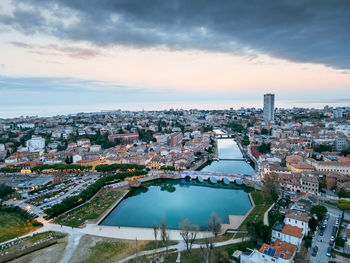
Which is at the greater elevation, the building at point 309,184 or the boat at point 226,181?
the building at point 309,184

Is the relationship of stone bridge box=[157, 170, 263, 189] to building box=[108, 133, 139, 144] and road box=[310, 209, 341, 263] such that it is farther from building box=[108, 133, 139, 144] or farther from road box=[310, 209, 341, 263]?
building box=[108, 133, 139, 144]

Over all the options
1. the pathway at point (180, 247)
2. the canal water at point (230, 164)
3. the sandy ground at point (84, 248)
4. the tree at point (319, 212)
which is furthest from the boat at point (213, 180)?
the sandy ground at point (84, 248)

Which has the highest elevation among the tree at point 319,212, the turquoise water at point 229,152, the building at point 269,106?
the building at point 269,106

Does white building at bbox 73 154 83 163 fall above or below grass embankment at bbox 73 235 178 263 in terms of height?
above

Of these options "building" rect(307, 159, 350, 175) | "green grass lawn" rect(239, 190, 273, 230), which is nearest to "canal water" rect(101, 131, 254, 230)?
"green grass lawn" rect(239, 190, 273, 230)

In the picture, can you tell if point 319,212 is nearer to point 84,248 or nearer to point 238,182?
point 238,182

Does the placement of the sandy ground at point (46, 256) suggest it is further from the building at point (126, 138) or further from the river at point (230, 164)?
the building at point (126, 138)

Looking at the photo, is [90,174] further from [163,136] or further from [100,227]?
[163,136]
